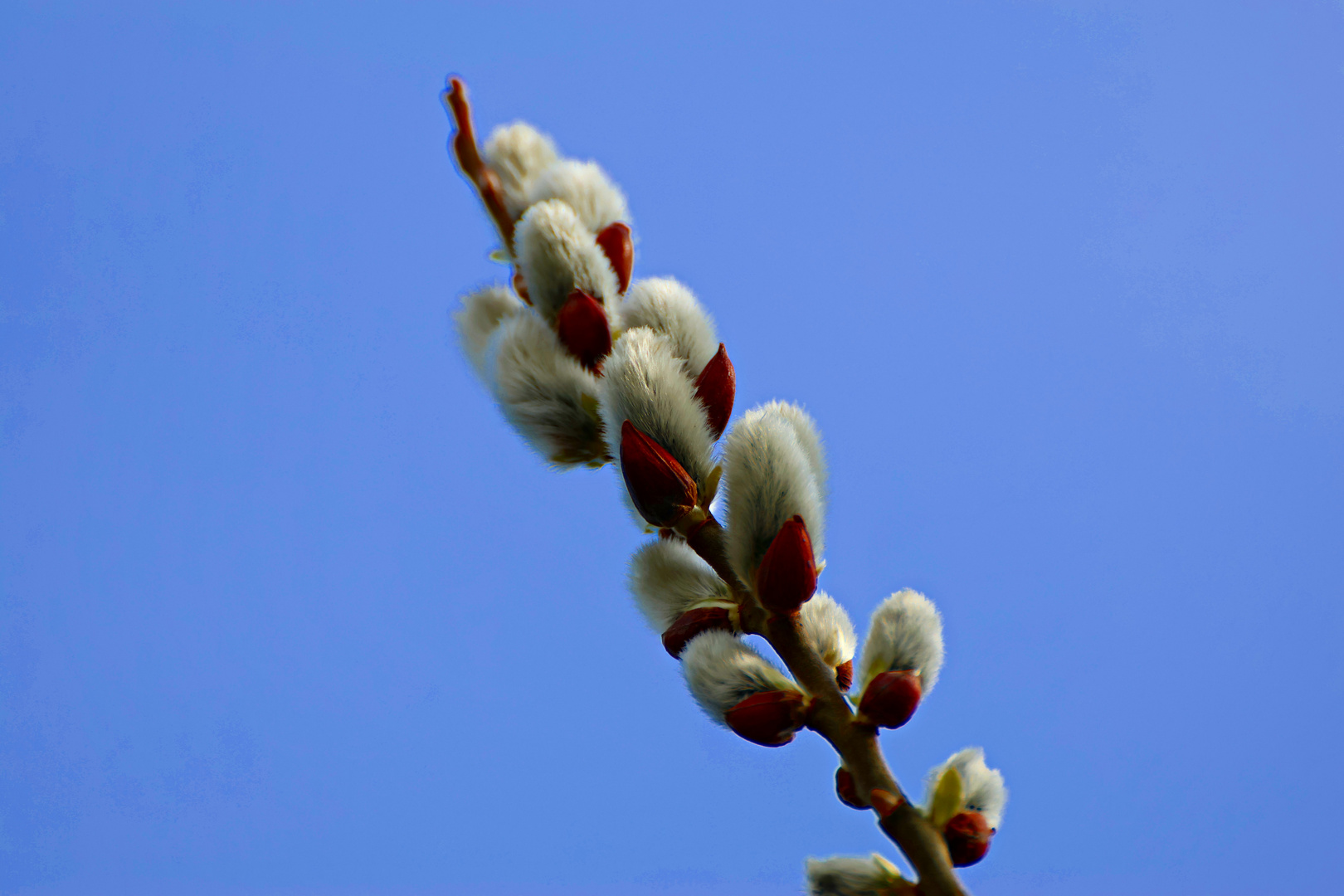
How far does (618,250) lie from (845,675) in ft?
2.11

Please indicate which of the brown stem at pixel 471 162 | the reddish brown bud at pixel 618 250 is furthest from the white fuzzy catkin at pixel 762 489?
the brown stem at pixel 471 162

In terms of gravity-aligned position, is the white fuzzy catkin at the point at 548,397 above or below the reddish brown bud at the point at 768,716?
above

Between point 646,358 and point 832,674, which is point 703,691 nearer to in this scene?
point 832,674

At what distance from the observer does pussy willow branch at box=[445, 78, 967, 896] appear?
0.76 m

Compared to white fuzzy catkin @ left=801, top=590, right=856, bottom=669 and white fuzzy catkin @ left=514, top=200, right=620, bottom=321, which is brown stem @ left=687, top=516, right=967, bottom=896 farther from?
white fuzzy catkin @ left=514, top=200, right=620, bottom=321

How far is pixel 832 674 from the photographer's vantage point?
0.89 m

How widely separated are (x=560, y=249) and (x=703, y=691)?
0.58 metres

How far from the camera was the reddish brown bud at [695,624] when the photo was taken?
934 mm

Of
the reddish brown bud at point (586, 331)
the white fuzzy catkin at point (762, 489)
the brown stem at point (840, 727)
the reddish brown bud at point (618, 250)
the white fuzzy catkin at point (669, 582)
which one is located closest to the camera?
the brown stem at point (840, 727)

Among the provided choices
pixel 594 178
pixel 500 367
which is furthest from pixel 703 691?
pixel 594 178

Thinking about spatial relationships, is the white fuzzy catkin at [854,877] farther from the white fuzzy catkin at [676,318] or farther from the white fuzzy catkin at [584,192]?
the white fuzzy catkin at [584,192]

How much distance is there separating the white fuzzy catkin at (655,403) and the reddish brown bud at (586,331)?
13 centimetres

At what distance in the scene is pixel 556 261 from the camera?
112 centimetres

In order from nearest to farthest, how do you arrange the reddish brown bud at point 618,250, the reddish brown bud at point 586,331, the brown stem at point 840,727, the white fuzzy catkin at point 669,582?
the brown stem at point 840,727, the white fuzzy catkin at point 669,582, the reddish brown bud at point 586,331, the reddish brown bud at point 618,250
